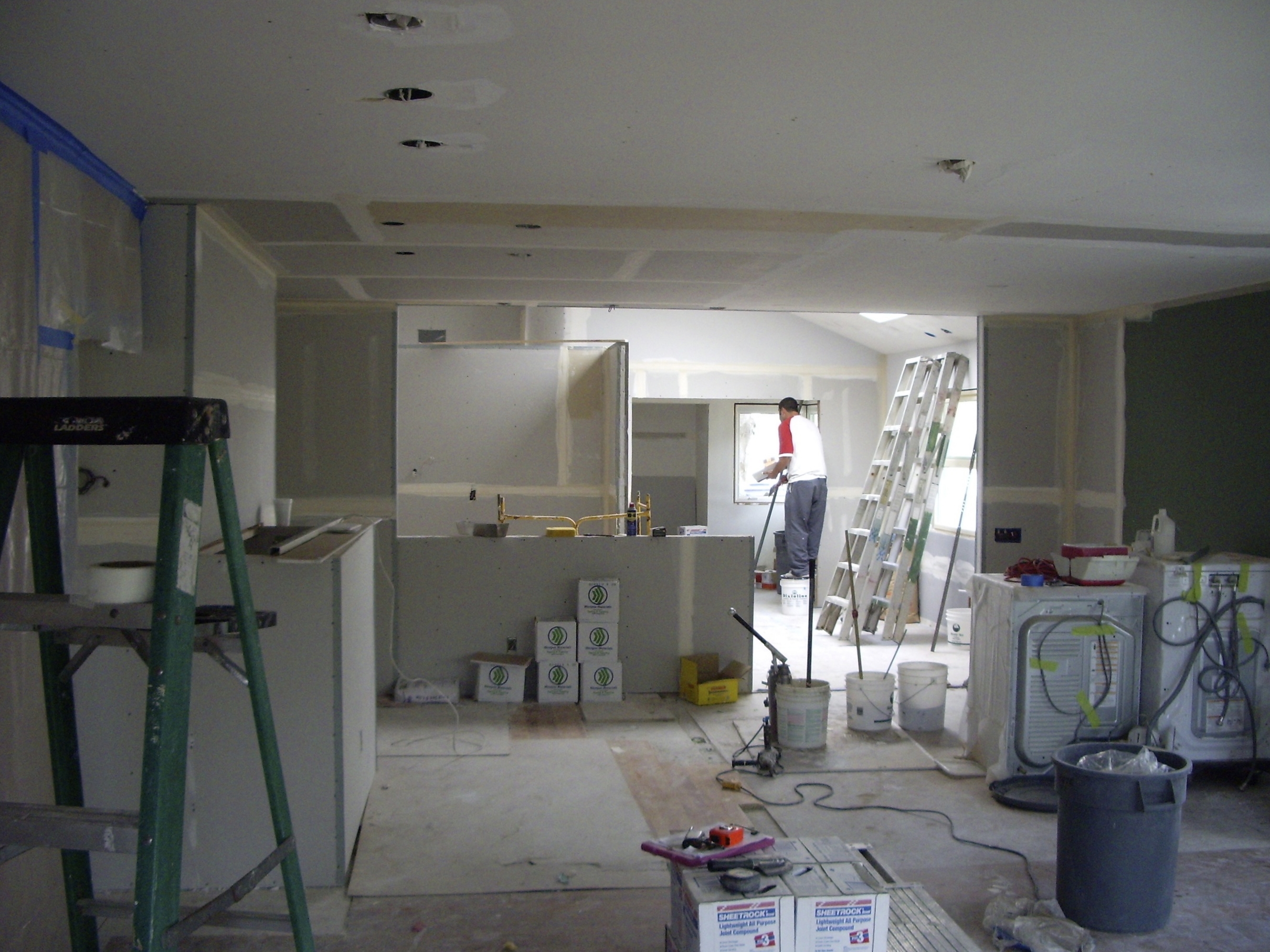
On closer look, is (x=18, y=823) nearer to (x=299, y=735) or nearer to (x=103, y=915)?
(x=103, y=915)

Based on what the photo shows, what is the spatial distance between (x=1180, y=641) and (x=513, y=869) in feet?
9.95

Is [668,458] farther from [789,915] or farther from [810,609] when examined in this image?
[789,915]

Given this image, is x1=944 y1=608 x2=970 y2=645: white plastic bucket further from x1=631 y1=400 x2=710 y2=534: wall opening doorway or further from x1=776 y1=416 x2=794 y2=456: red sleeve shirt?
x1=631 y1=400 x2=710 y2=534: wall opening doorway

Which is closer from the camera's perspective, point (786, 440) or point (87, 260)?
point (87, 260)

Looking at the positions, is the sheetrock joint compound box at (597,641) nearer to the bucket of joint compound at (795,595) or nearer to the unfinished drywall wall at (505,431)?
the unfinished drywall wall at (505,431)

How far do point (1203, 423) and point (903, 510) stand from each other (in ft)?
9.40

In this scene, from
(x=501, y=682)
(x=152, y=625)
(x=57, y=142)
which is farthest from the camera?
(x=501, y=682)

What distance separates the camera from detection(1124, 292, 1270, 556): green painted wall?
4.82m

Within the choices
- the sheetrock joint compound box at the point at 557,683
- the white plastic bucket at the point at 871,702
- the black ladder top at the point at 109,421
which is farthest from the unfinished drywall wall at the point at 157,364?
the white plastic bucket at the point at 871,702

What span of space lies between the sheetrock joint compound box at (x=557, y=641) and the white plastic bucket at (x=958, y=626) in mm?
3056

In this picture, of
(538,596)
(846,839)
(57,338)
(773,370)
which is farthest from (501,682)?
(773,370)

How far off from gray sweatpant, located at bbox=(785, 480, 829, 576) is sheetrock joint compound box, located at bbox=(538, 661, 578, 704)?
333cm

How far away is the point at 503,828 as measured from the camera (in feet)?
12.6

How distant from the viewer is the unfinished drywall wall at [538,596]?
578 centimetres
